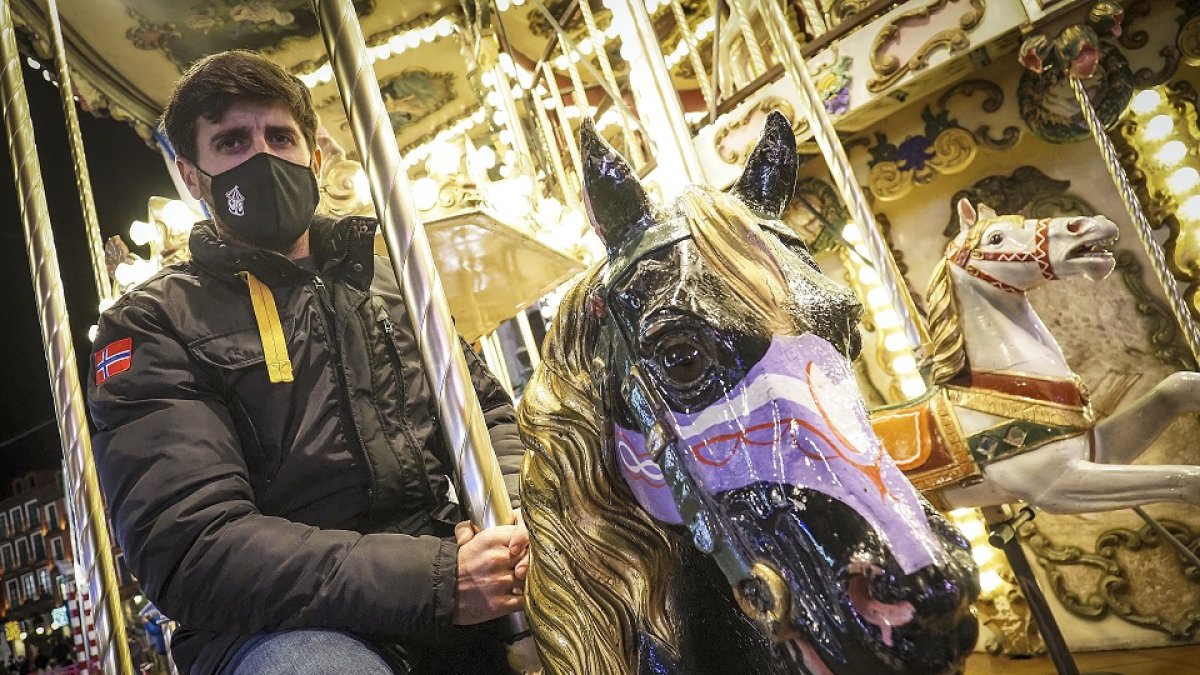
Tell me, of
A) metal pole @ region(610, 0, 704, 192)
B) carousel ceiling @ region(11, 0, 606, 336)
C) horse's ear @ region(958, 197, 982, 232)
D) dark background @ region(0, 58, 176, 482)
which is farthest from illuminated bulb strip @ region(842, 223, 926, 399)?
dark background @ region(0, 58, 176, 482)

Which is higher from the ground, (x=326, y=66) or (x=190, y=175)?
(x=326, y=66)

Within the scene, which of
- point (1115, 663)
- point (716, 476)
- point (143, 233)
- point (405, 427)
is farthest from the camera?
point (1115, 663)

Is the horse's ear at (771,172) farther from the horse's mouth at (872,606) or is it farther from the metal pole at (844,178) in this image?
the metal pole at (844,178)

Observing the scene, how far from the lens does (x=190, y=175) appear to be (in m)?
1.25

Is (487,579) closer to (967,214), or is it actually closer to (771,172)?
(771,172)

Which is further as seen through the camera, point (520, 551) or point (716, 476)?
point (520, 551)

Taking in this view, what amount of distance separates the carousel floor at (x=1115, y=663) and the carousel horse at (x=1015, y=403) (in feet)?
3.71

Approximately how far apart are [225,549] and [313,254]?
57 cm

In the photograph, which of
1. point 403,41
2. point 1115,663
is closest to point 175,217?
point 403,41

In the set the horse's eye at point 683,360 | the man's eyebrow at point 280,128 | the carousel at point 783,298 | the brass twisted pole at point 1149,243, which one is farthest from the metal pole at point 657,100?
the horse's eye at point 683,360

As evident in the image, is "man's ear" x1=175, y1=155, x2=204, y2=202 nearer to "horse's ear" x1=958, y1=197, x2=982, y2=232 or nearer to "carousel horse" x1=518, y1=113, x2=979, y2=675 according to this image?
"carousel horse" x1=518, y1=113, x2=979, y2=675

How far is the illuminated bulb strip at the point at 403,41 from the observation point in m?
5.23

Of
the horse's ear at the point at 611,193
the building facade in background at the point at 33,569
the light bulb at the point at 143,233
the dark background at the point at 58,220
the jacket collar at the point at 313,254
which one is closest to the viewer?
the horse's ear at the point at 611,193

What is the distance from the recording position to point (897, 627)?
23.2 inches
